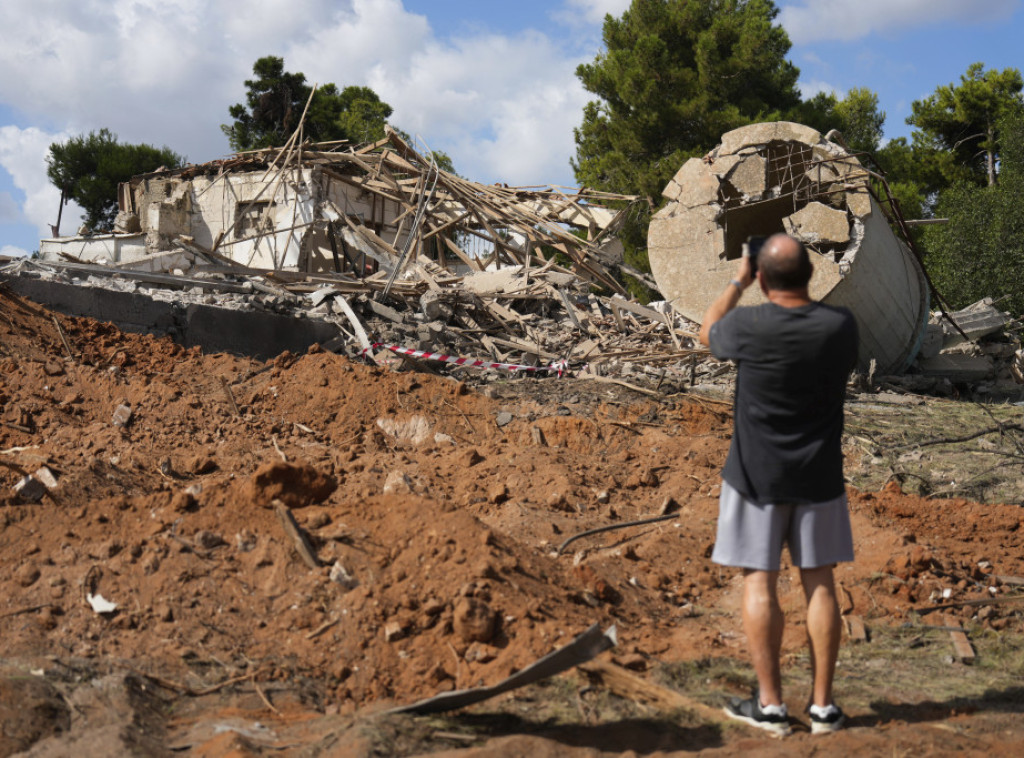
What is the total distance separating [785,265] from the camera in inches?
119

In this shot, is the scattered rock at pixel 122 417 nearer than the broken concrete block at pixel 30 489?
No

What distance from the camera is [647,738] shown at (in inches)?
119

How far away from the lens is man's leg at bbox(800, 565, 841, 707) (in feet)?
9.86

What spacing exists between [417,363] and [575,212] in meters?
6.89

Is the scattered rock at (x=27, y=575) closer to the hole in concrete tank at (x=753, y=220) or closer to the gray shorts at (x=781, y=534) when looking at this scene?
the gray shorts at (x=781, y=534)

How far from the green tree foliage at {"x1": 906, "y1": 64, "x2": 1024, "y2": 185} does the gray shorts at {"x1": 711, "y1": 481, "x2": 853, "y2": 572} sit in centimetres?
2501

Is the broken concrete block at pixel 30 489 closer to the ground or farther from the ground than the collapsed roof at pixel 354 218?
closer to the ground

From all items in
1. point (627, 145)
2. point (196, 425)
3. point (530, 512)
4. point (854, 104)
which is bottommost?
point (530, 512)

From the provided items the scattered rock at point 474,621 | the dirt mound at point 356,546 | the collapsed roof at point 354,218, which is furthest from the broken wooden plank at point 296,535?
the collapsed roof at point 354,218

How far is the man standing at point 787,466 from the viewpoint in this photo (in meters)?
2.98

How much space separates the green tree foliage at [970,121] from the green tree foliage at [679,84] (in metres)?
4.99

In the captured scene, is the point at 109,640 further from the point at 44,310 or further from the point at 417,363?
the point at 417,363

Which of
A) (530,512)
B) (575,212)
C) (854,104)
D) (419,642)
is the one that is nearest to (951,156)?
(854,104)

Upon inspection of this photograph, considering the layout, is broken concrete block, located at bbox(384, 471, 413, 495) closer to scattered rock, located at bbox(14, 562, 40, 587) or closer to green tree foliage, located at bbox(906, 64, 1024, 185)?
scattered rock, located at bbox(14, 562, 40, 587)
